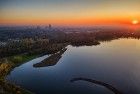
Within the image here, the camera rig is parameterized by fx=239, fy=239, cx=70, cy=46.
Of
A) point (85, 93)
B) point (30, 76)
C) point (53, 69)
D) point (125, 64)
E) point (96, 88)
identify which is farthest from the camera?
point (125, 64)

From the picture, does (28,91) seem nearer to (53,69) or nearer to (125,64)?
(53,69)

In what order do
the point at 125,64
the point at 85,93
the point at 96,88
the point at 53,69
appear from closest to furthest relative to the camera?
the point at 85,93
the point at 96,88
the point at 53,69
the point at 125,64

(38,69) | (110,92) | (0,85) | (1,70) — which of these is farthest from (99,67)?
(0,85)

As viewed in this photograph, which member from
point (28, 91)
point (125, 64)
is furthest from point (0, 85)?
point (125, 64)

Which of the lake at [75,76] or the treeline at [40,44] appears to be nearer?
the lake at [75,76]

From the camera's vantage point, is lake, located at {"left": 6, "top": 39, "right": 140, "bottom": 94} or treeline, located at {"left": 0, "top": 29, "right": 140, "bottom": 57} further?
treeline, located at {"left": 0, "top": 29, "right": 140, "bottom": 57}

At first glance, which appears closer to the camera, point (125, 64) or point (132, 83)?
point (132, 83)

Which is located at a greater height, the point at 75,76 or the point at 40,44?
the point at 40,44

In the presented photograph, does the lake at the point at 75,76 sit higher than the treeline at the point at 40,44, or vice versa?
the treeline at the point at 40,44

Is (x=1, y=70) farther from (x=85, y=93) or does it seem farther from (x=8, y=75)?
(x=85, y=93)

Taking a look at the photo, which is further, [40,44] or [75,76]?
[40,44]

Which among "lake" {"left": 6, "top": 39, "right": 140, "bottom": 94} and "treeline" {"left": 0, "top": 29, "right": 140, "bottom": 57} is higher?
"treeline" {"left": 0, "top": 29, "right": 140, "bottom": 57}
